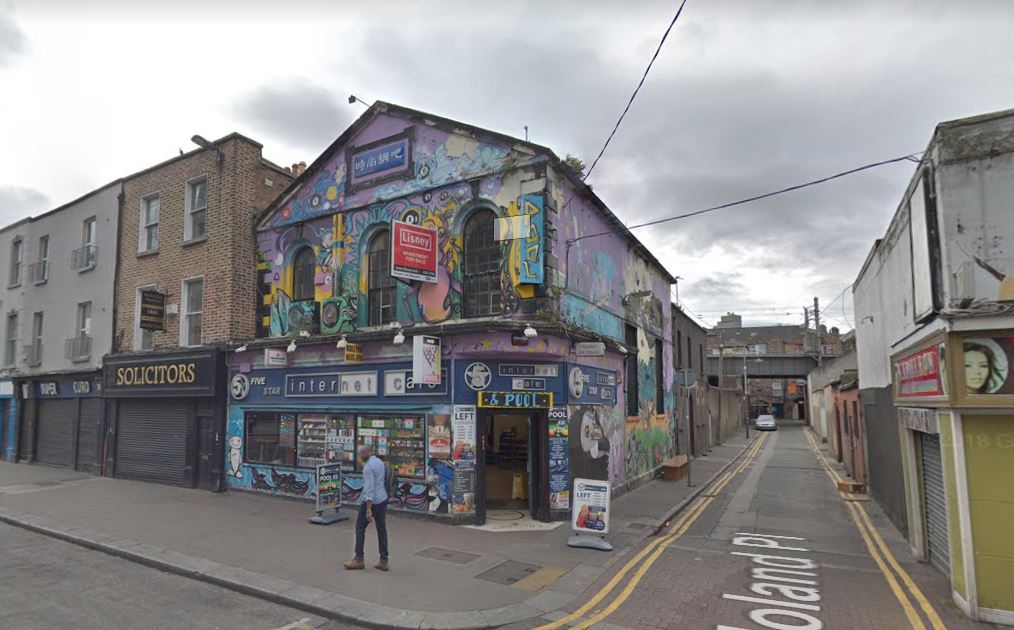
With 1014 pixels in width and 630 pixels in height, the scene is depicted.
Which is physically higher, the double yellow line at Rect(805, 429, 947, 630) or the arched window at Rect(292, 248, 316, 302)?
the arched window at Rect(292, 248, 316, 302)

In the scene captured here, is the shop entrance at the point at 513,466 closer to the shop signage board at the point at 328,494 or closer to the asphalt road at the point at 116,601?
the shop signage board at the point at 328,494

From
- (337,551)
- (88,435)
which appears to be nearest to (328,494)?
(337,551)

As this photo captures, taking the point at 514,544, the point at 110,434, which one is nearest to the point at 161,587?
the point at 514,544

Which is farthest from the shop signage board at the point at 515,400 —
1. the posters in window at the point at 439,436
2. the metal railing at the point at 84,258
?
the metal railing at the point at 84,258

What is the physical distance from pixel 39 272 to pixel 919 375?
2746 centimetres

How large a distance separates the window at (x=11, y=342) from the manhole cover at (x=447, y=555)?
22.5m

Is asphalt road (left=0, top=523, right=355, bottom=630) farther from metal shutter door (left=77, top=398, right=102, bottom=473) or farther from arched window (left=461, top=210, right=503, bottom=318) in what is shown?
metal shutter door (left=77, top=398, right=102, bottom=473)

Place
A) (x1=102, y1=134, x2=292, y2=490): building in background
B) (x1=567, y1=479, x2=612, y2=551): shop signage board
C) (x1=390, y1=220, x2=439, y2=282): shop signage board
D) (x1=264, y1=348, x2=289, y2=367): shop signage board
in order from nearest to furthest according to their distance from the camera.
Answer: (x1=567, y1=479, x2=612, y2=551): shop signage board → (x1=390, y1=220, x2=439, y2=282): shop signage board → (x1=264, y1=348, x2=289, y2=367): shop signage board → (x1=102, y1=134, x2=292, y2=490): building in background

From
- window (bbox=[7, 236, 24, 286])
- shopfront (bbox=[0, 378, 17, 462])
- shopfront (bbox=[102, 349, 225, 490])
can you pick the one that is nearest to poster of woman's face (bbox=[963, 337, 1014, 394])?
shopfront (bbox=[102, 349, 225, 490])

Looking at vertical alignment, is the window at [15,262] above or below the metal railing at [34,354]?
above

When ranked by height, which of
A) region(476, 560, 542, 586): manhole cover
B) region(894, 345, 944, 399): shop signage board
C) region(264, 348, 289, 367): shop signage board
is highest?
region(264, 348, 289, 367): shop signage board

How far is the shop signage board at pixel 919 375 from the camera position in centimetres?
725

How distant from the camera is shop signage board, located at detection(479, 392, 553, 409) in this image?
447 inches

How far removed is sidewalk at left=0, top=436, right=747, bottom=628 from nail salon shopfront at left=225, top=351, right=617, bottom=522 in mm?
678
